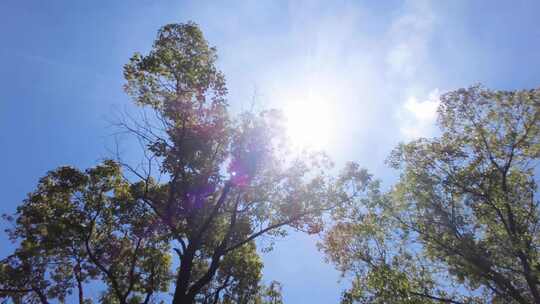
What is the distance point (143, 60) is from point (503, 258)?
63.0ft

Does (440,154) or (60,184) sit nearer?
(60,184)

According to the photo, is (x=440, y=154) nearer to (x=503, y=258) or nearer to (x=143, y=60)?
(x=503, y=258)

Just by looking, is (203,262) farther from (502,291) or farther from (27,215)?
(502,291)

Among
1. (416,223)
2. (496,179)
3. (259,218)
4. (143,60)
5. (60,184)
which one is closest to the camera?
(143,60)

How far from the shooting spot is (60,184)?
14375mm

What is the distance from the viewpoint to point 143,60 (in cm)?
1341

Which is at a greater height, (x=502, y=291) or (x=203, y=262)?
(x=203, y=262)

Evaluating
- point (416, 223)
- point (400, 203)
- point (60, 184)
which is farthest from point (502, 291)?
point (60, 184)

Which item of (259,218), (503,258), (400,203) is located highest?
(400,203)

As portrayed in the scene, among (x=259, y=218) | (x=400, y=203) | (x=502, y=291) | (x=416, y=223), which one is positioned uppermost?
(x=400, y=203)

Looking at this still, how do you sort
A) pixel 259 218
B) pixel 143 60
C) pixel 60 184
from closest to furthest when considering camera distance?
pixel 143 60, pixel 60 184, pixel 259 218

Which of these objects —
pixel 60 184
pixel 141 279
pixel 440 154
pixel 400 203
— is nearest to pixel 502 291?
pixel 400 203

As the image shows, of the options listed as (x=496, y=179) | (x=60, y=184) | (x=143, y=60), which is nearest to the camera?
(x=143, y=60)

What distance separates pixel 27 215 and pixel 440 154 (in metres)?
21.1
